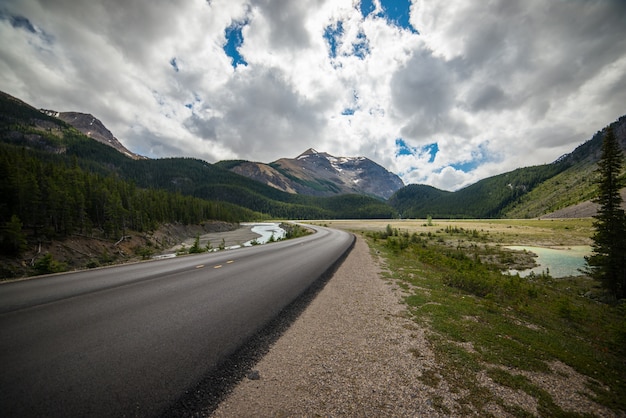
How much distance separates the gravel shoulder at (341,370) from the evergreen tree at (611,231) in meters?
18.4

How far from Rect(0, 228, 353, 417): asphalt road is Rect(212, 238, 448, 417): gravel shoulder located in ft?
3.03

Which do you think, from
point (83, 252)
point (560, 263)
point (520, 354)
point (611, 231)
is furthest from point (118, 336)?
point (560, 263)

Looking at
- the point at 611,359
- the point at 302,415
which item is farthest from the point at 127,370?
the point at 611,359

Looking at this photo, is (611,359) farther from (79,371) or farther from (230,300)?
(79,371)

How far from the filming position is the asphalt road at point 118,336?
3191mm

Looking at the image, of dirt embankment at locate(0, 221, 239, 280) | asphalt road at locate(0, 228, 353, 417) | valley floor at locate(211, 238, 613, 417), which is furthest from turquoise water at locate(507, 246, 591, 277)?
dirt embankment at locate(0, 221, 239, 280)

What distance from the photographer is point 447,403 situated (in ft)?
11.7

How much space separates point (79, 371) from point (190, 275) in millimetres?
7260

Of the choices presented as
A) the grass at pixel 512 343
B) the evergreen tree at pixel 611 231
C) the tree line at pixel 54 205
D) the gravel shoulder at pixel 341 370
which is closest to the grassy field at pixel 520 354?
the grass at pixel 512 343

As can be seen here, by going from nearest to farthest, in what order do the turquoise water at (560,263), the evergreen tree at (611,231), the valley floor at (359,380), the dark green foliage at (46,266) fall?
1. the valley floor at (359,380)
2. the dark green foliage at (46,266)
3. the evergreen tree at (611,231)
4. the turquoise water at (560,263)

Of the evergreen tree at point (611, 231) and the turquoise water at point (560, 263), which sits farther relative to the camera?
the turquoise water at point (560, 263)

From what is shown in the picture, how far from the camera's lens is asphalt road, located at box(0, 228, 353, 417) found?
3.19m

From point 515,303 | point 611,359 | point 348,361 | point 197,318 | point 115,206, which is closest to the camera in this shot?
point 348,361

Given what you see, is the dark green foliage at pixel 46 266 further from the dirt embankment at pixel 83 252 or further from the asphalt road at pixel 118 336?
the asphalt road at pixel 118 336
